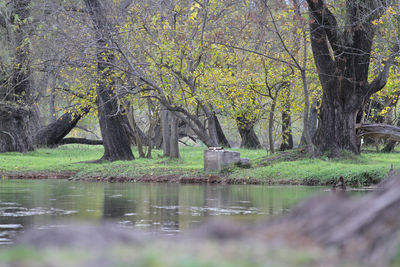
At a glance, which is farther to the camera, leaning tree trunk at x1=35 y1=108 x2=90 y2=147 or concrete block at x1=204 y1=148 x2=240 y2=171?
leaning tree trunk at x1=35 y1=108 x2=90 y2=147

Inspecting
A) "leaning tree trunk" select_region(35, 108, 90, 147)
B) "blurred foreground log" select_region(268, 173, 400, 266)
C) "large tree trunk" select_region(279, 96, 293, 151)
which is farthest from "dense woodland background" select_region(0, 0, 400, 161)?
"blurred foreground log" select_region(268, 173, 400, 266)

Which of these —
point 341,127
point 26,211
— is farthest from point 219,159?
point 26,211

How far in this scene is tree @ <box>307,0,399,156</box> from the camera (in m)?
24.0

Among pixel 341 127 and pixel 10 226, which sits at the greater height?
pixel 341 127

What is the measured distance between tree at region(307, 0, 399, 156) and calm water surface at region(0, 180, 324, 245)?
5.70 m

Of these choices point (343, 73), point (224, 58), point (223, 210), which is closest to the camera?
point (223, 210)

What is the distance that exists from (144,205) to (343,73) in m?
12.7

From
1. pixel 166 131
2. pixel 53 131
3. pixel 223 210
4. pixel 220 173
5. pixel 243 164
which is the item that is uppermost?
pixel 53 131

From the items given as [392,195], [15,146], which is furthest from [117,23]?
[392,195]

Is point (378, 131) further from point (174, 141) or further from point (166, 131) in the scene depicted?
point (166, 131)

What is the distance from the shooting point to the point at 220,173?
2425cm

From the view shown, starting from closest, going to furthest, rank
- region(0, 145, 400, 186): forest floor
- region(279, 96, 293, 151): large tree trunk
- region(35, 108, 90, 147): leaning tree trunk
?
region(0, 145, 400, 186): forest floor → region(279, 96, 293, 151): large tree trunk → region(35, 108, 90, 147): leaning tree trunk

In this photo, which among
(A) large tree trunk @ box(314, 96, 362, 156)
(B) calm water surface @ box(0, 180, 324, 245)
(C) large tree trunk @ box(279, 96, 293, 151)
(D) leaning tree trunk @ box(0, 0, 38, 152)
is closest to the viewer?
(B) calm water surface @ box(0, 180, 324, 245)

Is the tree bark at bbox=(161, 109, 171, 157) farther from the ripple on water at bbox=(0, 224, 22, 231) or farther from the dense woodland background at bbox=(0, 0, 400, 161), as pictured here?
the ripple on water at bbox=(0, 224, 22, 231)
